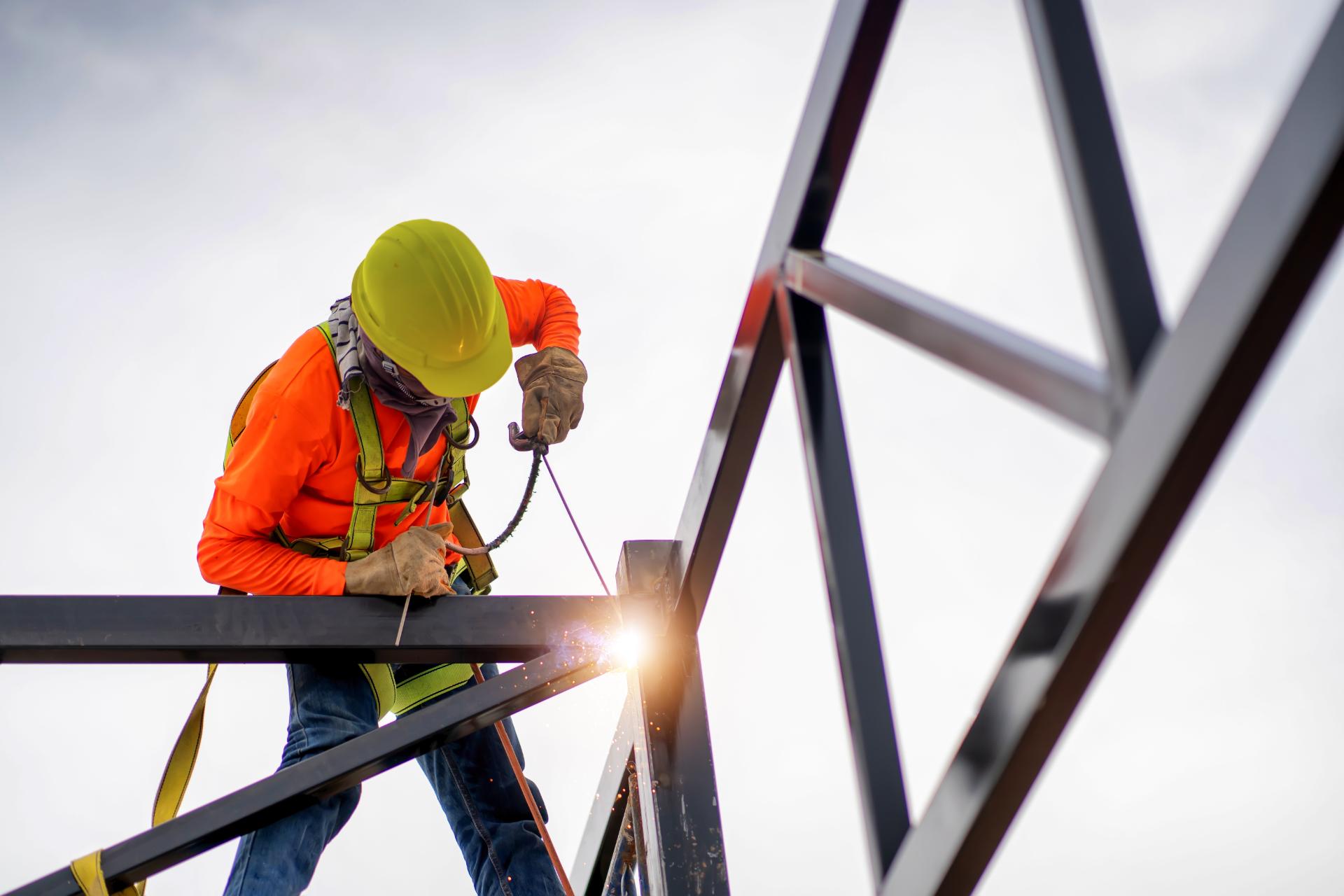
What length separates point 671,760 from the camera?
288cm

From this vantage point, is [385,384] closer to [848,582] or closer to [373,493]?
[373,493]

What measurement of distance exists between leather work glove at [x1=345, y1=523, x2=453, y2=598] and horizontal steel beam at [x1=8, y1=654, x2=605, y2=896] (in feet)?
0.86

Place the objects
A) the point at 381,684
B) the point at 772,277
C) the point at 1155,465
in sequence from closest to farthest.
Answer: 1. the point at 1155,465
2. the point at 772,277
3. the point at 381,684

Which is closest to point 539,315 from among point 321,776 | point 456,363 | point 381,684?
point 456,363

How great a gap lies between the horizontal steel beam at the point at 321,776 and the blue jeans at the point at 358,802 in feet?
0.28

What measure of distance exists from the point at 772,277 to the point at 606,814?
1.92 metres

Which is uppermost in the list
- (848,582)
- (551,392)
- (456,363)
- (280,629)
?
(551,392)

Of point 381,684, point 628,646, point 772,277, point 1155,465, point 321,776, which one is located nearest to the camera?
point 1155,465

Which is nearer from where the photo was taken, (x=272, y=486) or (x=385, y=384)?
(x=272, y=486)

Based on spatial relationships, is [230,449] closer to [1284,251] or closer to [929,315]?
[929,315]

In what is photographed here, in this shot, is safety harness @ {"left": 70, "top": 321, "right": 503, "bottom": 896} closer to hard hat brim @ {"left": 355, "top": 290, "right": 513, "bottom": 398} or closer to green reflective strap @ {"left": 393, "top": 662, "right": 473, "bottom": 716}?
green reflective strap @ {"left": 393, "top": 662, "right": 473, "bottom": 716}

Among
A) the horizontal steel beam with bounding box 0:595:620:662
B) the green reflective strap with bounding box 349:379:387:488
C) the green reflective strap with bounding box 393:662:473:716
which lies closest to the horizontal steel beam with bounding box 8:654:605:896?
the horizontal steel beam with bounding box 0:595:620:662

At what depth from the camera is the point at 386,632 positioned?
9.36 feet

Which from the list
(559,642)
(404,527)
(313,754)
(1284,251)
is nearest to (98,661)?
(313,754)
